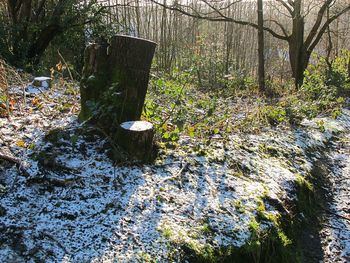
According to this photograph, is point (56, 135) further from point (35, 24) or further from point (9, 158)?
point (35, 24)

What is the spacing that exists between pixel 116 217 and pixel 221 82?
8.81 m

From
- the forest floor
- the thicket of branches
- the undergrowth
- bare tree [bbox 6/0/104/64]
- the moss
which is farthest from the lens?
the thicket of branches

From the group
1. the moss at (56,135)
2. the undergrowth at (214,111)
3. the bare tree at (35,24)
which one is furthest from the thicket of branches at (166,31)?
the moss at (56,135)

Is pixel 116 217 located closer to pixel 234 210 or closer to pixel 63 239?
pixel 63 239

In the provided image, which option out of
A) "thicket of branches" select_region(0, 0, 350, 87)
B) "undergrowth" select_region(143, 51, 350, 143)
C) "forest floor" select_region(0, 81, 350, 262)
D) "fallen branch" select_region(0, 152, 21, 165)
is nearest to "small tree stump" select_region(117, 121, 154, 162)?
"forest floor" select_region(0, 81, 350, 262)

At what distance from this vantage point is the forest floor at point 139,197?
→ 8.62 ft

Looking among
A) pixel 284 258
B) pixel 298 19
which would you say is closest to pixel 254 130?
pixel 284 258

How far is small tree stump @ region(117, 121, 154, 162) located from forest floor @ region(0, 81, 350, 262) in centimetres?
14

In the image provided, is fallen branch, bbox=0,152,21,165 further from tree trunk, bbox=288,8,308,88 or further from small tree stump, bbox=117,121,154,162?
tree trunk, bbox=288,8,308,88

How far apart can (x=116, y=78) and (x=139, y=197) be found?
134 centimetres

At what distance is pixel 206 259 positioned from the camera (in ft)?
9.12

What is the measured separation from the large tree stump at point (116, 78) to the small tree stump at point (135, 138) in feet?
0.61

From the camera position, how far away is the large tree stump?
12.1 feet

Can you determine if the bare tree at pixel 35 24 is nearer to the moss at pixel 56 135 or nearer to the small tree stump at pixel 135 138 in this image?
the moss at pixel 56 135
